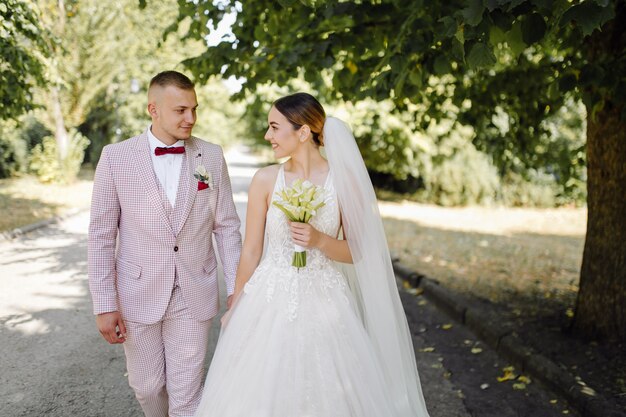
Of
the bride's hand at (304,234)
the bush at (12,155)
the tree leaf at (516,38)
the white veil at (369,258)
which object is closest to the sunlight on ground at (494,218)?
the tree leaf at (516,38)

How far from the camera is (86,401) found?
416 cm

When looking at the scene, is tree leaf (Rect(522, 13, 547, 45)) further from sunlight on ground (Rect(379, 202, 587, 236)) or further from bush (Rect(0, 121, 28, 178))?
bush (Rect(0, 121, 28, 178))

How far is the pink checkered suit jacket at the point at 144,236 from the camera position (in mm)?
2994

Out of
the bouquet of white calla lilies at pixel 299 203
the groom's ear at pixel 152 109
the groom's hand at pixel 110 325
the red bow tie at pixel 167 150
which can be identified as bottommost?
the groom's hand at pixel 110 325

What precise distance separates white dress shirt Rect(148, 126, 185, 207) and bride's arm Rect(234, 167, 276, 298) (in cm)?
43

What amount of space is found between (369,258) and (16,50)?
21.0ft

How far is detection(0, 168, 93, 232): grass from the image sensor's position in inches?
524

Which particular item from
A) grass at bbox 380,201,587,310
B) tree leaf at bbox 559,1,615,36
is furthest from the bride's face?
grass at bbox 380,201,587,310

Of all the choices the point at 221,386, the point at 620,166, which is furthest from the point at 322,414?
the point at 620,166

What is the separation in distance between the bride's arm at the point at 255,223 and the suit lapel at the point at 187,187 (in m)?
0.33

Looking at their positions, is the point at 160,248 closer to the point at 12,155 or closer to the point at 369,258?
the point at 369,258

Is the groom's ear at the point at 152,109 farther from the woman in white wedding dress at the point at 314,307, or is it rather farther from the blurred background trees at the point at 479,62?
the blurred background trees at the point at 479,62

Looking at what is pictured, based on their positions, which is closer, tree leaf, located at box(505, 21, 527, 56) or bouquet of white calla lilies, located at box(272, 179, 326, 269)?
bouquet of white calla lilies, located at box(272, 179, 326, 269)

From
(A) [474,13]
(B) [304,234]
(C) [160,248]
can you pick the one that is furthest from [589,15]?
(C) [160,248]
